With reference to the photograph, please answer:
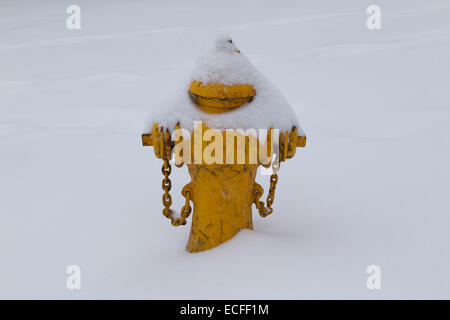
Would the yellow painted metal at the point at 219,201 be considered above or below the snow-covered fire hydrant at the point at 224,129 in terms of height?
below

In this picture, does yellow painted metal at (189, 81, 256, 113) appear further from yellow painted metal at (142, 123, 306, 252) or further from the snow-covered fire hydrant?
yellow painted metal at (142, 123, 306, 252)

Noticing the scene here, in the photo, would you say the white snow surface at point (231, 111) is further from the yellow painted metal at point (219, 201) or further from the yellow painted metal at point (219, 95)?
the yellow painted metal at point (219, 201)

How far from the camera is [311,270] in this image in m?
1.75

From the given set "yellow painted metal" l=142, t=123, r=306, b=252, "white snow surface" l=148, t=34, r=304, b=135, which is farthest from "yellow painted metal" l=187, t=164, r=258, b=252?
"white snow surface" l=148, t=34, r=304, b=135

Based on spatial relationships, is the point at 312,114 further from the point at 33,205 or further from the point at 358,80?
the point at 33,205

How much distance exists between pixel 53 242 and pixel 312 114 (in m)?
2.66

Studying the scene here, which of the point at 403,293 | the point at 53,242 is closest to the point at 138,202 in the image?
the point at 53,242

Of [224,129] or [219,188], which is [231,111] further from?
[219,188]

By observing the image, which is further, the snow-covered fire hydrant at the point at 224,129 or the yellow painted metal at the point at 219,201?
the yellow painted metal at the point at 219,201

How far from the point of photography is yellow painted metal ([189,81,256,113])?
1.75 metres

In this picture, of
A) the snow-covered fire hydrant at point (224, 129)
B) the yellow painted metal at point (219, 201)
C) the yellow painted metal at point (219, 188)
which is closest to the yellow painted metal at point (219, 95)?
the snow-covered fire hydrant at point (224, 129)

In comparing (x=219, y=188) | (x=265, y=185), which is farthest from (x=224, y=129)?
(x=265, y=185)

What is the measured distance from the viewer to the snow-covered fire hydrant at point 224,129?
1760 mm

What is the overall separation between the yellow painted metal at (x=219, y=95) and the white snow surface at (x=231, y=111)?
0.02m
